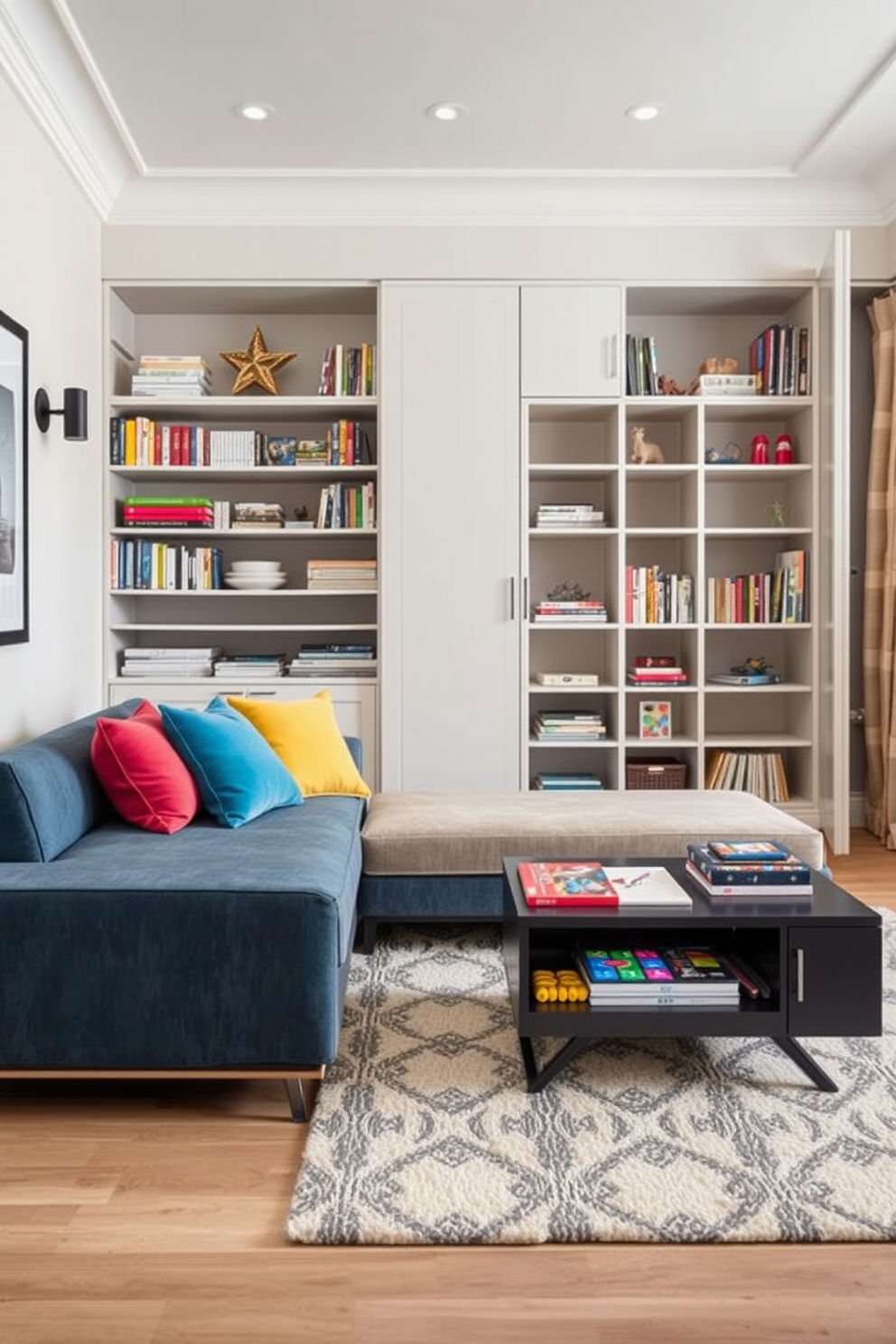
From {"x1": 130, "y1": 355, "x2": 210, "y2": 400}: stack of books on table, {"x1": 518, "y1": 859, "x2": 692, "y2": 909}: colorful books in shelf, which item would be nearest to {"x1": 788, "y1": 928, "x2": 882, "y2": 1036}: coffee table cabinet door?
{"x1": 518, "y1": 859, "x2": 692, "y2": 909}: colorful books in shelf

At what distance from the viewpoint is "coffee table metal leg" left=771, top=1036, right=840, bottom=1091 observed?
83.7 inches

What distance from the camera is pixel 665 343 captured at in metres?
4.89

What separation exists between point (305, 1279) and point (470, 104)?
3.71 metres

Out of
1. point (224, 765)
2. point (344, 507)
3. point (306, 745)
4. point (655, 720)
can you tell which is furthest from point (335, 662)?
point (224, 765)

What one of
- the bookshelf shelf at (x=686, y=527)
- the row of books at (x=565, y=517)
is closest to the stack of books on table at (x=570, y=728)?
the bookshelf shelf at (x=686, y=527)

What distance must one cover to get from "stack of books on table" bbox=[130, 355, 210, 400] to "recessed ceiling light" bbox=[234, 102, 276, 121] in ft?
3.39

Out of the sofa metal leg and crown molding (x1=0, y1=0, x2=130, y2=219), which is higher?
crown molding (x1=0, y1=0, x2=130, y2=219)

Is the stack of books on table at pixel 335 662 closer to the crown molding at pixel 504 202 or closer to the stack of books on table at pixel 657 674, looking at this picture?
the stack of books on table at pixel 657 674

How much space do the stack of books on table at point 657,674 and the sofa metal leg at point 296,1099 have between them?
114 inches

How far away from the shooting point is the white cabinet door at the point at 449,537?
4.40 m

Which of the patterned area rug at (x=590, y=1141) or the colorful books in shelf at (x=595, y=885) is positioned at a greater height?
the colorful books in shelf at (x=595, y=885)

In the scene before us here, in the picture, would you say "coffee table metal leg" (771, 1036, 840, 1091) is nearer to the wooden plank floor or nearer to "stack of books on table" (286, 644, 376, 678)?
the wooden plank floor

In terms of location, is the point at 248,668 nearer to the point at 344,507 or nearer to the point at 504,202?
the point at 344,507

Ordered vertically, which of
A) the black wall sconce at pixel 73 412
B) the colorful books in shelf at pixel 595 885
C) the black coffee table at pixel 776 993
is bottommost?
the black coffee table at pixel 776 993
